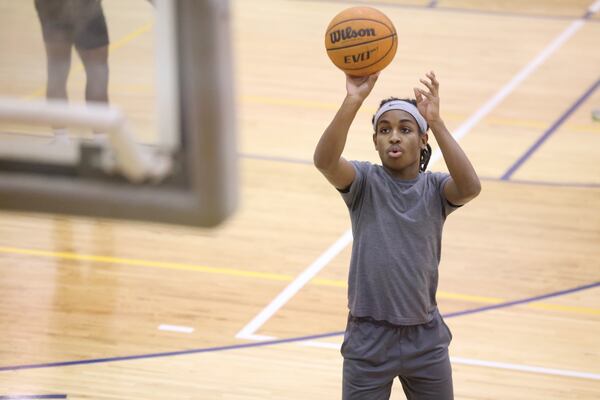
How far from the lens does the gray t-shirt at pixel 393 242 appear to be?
4.74m

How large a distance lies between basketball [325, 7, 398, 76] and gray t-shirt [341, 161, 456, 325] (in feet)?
1.27

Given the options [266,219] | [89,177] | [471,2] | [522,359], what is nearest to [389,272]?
[89,177]

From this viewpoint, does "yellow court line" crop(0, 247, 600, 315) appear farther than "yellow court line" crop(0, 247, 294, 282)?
No

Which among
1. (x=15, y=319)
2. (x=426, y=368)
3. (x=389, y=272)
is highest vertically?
(x=15, y=319)


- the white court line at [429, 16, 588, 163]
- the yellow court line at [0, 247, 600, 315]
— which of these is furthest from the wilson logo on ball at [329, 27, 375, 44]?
the white court line at [429, 16, 588, 163]

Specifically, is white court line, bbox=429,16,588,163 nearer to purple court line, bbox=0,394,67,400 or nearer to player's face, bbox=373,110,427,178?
purple court line, bbox=0,394,67,400

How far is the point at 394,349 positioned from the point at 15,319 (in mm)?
3355

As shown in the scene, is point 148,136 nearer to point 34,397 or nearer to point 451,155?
point 451,155

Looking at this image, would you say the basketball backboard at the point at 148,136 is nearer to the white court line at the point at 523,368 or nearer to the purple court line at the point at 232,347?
the purple court line at the point at 232,347

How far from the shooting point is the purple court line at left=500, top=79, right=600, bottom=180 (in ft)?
32.8

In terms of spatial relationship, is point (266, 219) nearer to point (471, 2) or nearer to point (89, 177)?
point (89, 177)

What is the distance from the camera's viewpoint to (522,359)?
6914 mm

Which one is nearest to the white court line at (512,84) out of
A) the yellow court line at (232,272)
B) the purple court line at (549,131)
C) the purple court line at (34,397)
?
the purple court line at (549,131)

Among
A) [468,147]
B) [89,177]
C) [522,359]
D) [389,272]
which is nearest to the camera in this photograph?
[89,177]
